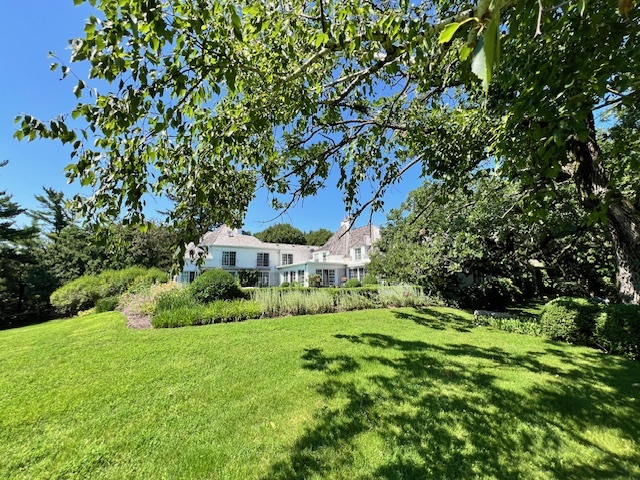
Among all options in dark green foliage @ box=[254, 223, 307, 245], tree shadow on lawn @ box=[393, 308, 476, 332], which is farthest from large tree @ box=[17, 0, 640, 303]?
dark green foliage @ box=[254, 223, 307, 245]

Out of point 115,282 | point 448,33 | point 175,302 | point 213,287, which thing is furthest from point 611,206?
point 115,282

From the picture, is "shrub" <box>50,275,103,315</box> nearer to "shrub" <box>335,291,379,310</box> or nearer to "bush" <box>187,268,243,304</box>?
"bush" <box>187,268,243,304</box>

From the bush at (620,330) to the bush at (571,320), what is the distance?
0.45 meters

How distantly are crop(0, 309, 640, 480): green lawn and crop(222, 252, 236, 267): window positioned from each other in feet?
78.5

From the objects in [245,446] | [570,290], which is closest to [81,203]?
[245,446]

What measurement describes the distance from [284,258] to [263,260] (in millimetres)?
2767

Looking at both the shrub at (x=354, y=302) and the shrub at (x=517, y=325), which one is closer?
the shrub at (x=517, y=325)

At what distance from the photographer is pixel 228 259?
102 feet

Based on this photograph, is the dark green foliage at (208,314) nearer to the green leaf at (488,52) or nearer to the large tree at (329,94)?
the large tree at (329,94)

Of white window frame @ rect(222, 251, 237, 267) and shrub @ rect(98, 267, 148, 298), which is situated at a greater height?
white window frame @ rect(222, 251, 237, 267)

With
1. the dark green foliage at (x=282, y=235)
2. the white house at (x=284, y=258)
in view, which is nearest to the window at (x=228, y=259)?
Result: the white house at (x=284, y=258)

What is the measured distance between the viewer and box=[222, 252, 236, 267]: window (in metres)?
30.9

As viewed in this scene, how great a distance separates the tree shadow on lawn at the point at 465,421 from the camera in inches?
114

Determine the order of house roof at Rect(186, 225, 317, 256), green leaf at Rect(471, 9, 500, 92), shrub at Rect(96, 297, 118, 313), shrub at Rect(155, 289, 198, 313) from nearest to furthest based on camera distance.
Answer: green leaf at Rect(471, 9, 500, 92) → shrub at Rect(155, 289, 198, 313) → shrub at Rect(96, 297, 118, 313) → house roof at Rect(186, 225, 317, 256)
